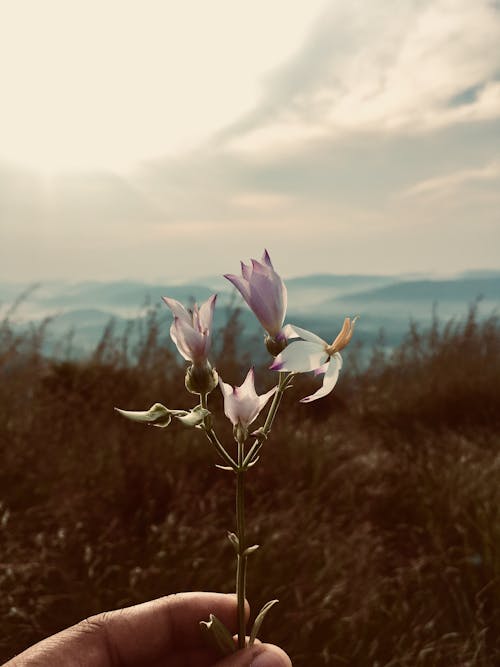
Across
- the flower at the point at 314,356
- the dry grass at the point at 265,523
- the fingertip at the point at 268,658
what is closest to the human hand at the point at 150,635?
the fingertip at the point at 268,658

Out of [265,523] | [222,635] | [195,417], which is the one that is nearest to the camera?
[195,417]

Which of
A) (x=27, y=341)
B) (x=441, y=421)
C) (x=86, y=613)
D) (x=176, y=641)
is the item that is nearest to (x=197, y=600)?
(x=176, y=641)

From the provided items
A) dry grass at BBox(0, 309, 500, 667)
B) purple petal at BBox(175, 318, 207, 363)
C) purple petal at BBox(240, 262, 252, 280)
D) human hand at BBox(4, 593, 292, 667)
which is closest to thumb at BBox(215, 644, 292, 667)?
human hand at BBox(4, 593, 292, 667)

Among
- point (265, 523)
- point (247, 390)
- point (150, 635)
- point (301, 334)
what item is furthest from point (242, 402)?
point (265, 523)

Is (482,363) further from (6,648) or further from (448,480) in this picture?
(6,648)

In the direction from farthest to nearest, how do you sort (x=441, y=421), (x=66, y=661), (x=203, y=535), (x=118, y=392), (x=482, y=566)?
(x=441, y=421)
(x=118, y=392)
(x=482, y=566)
(x=203, y=535)
(x=66, y=661)

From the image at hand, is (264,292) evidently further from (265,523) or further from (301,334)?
(265,523)

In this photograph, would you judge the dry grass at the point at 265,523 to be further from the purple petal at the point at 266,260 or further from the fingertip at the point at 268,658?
the purple petal at the point at 266,260

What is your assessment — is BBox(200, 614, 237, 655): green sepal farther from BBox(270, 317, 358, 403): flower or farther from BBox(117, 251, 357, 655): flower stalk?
BBox(270, 317, 358, 403): flower
